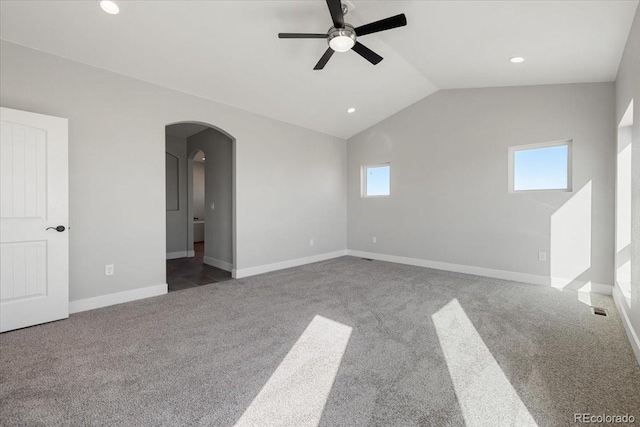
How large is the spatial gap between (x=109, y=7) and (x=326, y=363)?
3390 millimetres

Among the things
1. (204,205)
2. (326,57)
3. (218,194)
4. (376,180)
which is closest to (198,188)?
(204,205)

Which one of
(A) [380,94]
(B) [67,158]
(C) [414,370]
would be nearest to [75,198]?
(B) [67,158]

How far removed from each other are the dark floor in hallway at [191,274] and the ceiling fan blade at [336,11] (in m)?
3.64

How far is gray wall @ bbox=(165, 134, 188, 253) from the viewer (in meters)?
6.29

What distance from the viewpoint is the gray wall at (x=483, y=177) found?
3648mm

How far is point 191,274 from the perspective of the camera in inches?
187

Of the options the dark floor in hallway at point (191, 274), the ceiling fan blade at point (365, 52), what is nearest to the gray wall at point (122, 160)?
the dark floor in hallway at point (191, 274)

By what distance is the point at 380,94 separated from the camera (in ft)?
15.5

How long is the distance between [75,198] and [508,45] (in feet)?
15.9

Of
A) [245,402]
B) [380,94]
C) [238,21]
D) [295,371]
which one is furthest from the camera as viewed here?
[380,94]

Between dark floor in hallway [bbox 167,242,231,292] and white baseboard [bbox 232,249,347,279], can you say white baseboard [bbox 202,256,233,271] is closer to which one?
dark floor in hallway [bbox 167,242,231,292]

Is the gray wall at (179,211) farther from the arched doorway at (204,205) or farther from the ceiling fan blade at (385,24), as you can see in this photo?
the ceiling fan blade at (385,24)

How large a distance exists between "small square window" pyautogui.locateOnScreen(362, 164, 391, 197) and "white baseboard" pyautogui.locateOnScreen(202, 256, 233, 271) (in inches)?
122

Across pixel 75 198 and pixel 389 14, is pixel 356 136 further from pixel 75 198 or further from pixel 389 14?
pixel 75 198
